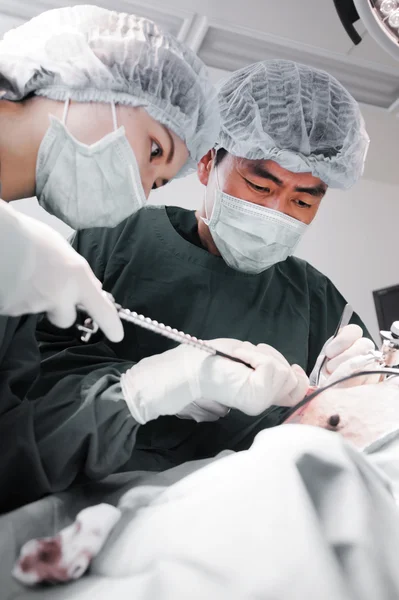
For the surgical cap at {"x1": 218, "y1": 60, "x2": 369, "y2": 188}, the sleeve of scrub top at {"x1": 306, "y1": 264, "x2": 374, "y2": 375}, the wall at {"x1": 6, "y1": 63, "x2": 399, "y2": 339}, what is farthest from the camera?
the wall at {"x1": 6, "y1": 63, "x2": 399, "y2": 339}

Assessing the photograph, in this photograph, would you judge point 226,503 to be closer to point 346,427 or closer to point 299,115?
point 346,427

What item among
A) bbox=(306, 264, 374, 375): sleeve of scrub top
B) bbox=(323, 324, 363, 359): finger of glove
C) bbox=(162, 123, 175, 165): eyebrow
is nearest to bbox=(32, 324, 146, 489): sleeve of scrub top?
bbox=(162, 123, 175, 165): eyebrow

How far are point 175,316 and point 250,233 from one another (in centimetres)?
35

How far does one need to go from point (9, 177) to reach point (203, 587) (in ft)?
2.88

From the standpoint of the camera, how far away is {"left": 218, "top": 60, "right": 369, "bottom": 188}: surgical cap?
4.80 ft

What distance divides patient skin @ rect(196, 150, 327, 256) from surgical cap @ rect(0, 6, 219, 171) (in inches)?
13.1

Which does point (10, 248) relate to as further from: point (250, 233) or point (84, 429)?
point (250, 233)

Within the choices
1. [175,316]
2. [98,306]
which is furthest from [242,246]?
[98,306]

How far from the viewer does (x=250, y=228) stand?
1495 mm

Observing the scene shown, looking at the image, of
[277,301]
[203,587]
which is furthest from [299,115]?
[203,587]

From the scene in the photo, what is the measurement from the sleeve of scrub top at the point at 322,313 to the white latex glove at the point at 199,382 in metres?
0.49

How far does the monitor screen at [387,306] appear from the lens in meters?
1.74

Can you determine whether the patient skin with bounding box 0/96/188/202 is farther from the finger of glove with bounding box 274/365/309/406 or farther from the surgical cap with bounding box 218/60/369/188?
the finger of glove with bounding box 274/365/309/406

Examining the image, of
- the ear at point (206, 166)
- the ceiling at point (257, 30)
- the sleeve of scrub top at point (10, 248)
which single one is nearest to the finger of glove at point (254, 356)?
the sleeve of scrub top at point (10, 248)
